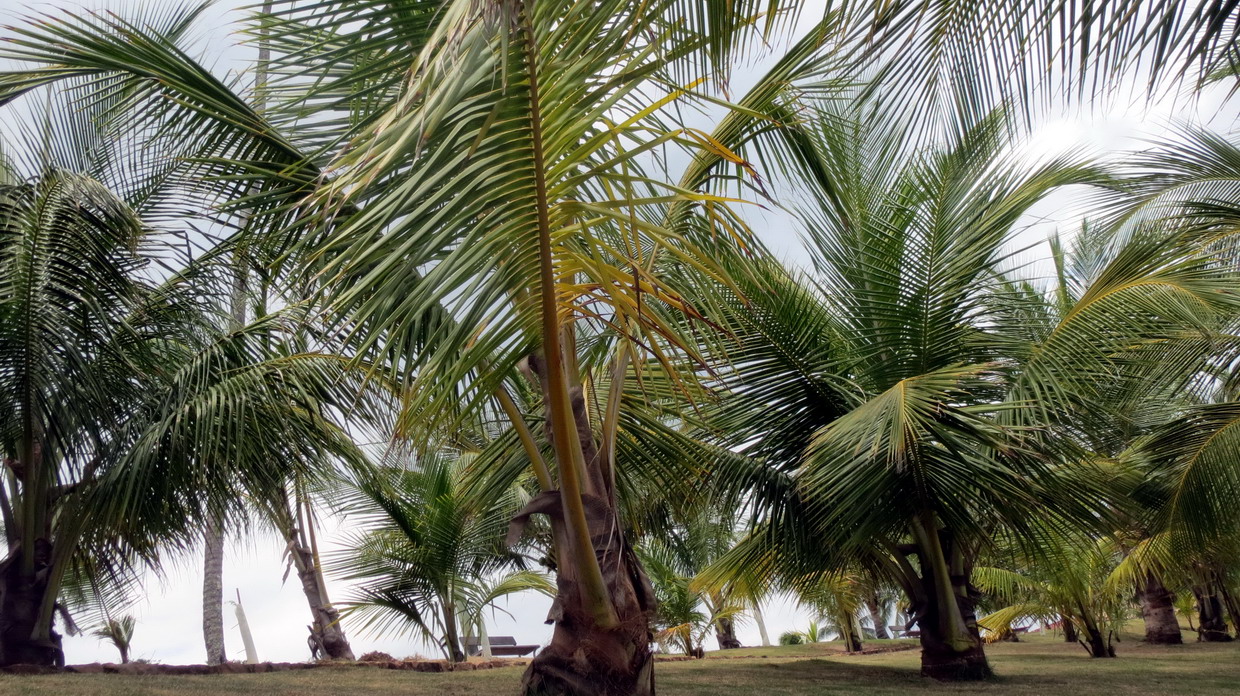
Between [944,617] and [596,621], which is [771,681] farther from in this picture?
[596,621]

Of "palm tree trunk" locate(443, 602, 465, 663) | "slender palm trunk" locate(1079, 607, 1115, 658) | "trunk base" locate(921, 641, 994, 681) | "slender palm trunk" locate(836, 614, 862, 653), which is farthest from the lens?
"slender palm trunk" locate(836, 614, 862, 653)

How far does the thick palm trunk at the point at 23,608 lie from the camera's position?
5.83m

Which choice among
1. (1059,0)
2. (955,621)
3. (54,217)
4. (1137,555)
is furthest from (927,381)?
(54,217)

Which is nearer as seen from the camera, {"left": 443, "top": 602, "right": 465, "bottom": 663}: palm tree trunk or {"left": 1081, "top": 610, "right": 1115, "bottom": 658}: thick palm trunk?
{"left": 443, "top": 602, "right": 465, "bottom": 663}: palm tree trunk

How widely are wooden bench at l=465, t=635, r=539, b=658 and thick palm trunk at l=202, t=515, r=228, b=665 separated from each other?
327 centimetres

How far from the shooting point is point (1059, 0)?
277 centimetres

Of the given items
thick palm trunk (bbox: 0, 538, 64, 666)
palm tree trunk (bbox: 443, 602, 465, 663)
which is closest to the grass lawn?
thick palm trunk (bbox: 0, 538, 64, 666)

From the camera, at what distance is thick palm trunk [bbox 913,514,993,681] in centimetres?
736

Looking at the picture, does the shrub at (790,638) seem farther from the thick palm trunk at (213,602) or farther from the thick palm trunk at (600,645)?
the thick palm trunk at (600,645)

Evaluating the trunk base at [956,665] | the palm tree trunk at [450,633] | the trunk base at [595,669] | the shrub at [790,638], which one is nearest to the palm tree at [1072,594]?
the trunk base at [956,665]

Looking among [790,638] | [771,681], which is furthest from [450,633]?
[790,638]

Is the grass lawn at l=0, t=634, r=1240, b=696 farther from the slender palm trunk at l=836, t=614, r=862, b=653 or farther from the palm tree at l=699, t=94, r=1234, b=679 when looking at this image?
the slender palm trunk at l=836, t=614, r=862, b=653

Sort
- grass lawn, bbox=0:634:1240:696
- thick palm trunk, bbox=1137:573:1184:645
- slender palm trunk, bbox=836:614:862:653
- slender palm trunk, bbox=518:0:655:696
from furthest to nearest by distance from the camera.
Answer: slender palm trunk, bbox=836:614:862:653 < thick palm trunk, bbox=1137:573:1184:645 < grass lawn, bbox=0:634:1240:696 < slender palm trunk, bbox=518:0:655:696

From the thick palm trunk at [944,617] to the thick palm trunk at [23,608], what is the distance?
639 cm
